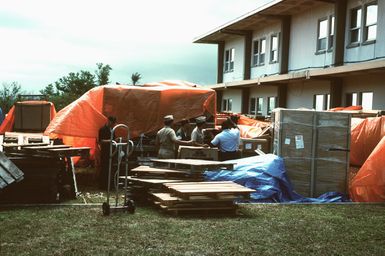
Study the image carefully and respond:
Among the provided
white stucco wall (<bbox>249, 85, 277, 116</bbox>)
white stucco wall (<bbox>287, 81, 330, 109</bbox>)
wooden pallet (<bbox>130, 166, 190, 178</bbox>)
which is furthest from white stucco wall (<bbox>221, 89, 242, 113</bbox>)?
wooden pallet (<bbox>130, 166, 190, 178</bbox>)

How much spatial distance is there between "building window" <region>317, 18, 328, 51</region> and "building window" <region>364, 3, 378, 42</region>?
2901mm

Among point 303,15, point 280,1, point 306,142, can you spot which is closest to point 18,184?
point 306,142

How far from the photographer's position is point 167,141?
12.2 metres

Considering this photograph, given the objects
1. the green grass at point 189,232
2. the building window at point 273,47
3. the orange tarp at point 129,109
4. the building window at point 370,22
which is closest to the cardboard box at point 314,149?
the green grass at point 189,232

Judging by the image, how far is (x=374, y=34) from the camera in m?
19.7

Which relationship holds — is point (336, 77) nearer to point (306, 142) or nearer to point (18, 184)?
point (306, 142)

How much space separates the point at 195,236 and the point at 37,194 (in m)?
4.06

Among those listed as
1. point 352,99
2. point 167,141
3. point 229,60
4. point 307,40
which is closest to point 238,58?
point 229,60

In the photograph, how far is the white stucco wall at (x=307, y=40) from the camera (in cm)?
2300

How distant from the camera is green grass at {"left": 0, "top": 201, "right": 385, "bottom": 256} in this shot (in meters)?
6.59

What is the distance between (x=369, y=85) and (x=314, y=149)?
29.4 ft

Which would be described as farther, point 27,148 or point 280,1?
point 280,1

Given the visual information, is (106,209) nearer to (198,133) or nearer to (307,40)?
(198,133)

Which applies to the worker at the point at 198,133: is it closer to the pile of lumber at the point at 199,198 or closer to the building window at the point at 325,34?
the pile of lumber at the point at 199,198
